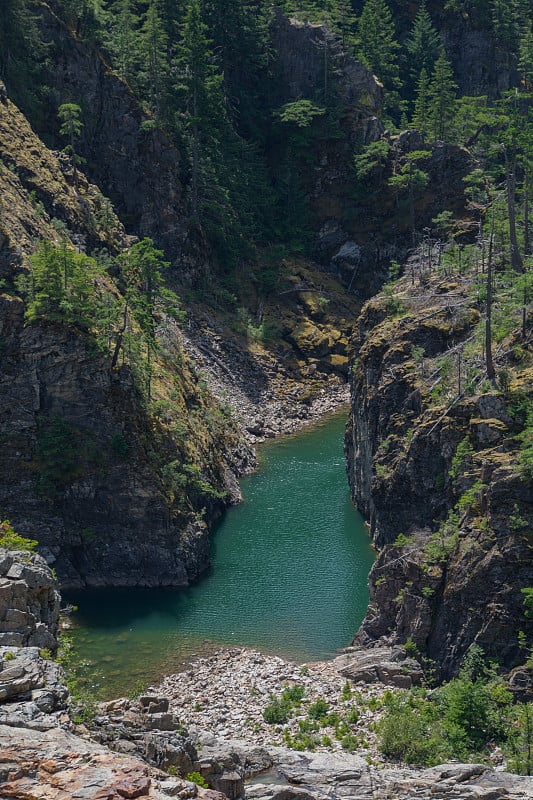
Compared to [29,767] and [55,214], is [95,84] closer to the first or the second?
[55,214]

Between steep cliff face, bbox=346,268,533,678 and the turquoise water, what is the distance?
278 centimetres

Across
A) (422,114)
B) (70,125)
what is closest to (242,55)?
(422,114)

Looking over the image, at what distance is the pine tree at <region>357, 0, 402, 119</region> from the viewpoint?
12156 cm

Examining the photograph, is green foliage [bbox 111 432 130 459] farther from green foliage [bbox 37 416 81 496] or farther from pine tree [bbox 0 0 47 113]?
pine tree [bbox 0 0 47 113]

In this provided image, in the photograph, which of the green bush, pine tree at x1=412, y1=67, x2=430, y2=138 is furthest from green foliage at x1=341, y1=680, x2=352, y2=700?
pine tree at x1=412, y1=67, x2=430, y2=138

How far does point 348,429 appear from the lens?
75.2 meters

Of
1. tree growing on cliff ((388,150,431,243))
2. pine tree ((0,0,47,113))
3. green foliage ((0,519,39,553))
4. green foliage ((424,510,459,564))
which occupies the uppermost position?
pine tree ((0,0,47,113))

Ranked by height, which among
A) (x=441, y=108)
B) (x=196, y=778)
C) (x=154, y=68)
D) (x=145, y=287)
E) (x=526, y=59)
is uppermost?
(x=526, y=59)

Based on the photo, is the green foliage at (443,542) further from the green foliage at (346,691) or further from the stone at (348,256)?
the stone at (348,256)

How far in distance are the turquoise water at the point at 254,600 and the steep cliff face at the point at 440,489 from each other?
2785 mm

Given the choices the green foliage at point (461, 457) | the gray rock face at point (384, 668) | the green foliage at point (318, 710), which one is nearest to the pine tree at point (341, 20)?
the green foliage at point (461, 457)

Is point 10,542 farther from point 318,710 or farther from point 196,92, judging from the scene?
point 196,92

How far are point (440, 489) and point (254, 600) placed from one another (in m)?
13.1

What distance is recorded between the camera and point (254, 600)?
56.2 m
